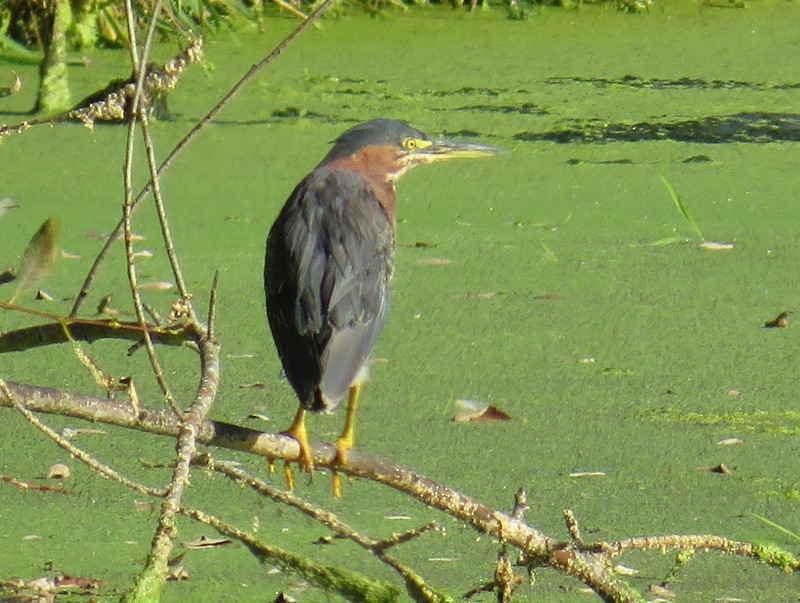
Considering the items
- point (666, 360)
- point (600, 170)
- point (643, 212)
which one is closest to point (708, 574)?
point (666, 360)

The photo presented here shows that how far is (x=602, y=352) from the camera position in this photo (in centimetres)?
295

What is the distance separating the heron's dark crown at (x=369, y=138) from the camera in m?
2.42

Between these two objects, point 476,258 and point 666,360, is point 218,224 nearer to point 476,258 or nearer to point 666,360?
point 476,258

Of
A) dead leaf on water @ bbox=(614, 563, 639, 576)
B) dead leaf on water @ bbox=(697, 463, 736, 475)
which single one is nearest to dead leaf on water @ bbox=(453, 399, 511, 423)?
dead leaf on water @ bbox=(697, 463, 736, 475)

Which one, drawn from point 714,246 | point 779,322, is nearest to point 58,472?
point 779,322

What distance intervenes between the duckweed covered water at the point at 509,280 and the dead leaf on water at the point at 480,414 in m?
0.03

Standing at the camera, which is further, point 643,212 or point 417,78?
point 417,78

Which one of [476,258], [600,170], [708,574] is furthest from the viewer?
[600,170]

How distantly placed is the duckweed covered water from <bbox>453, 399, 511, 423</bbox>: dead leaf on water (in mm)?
34

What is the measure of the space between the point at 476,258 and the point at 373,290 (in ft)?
5.06

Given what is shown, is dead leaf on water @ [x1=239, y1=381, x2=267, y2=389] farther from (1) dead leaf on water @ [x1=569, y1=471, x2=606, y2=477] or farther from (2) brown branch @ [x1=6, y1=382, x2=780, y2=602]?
(2) brown branch @ [x1=6, y1=382, x2=780, y2=602]

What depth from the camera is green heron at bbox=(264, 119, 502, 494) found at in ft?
6.05

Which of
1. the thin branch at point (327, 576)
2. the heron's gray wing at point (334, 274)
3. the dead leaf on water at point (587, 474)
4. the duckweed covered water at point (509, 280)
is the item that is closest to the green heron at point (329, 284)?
the heron's gray wing at point (334, 274)

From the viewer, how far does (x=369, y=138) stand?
243 cm
